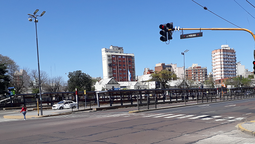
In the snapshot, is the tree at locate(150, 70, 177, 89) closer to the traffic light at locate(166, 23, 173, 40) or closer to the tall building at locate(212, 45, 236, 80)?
the traffic light at locate(166, 23, 173, 40)

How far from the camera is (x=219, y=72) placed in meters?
192

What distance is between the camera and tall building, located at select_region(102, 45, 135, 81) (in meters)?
133

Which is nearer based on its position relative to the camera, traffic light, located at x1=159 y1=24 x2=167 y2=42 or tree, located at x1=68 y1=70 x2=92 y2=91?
traffic light, located at x1=159 y1=24 x2=167 y2=42

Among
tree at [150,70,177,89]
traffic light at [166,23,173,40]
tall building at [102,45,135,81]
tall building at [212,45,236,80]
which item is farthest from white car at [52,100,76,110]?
tall building at [212,45,236,80]

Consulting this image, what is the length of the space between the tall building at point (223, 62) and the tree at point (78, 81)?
136 m

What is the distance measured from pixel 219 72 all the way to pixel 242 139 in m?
194

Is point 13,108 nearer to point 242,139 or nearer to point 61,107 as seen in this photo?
point 61,107

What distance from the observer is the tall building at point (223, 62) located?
618 feet

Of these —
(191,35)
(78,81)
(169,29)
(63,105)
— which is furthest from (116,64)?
(169,29)

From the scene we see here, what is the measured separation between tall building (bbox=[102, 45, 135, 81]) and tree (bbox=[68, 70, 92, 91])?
51.2 metres

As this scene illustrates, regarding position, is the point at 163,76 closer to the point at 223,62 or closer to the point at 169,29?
the point at 169,29

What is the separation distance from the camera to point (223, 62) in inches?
7367

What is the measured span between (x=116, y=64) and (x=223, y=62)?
309 ft

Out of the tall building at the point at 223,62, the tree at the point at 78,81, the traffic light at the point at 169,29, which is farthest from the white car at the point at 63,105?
the tall building at the point at 223,62
